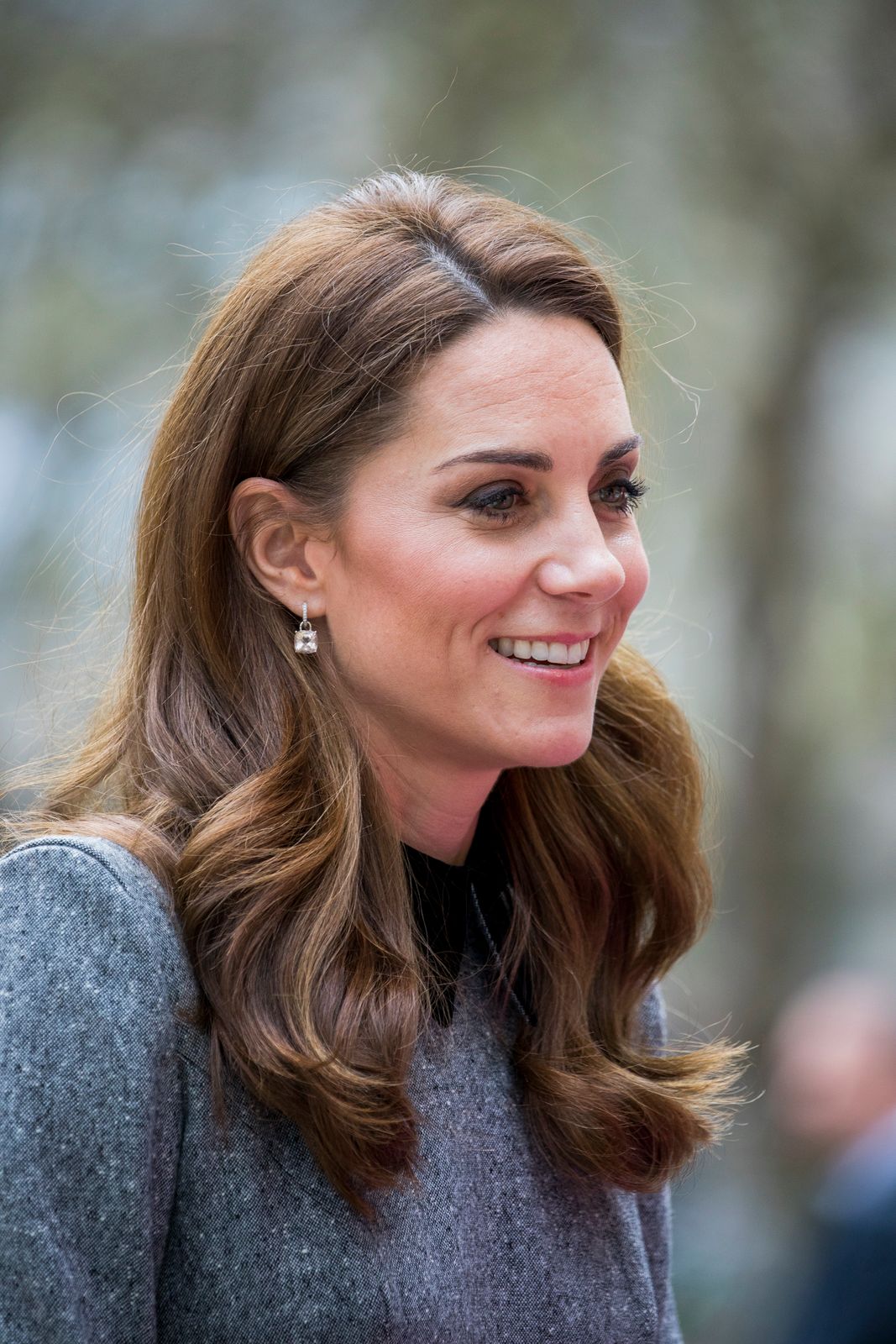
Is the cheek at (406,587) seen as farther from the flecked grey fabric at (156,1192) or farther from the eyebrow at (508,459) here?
the flecked grey fabric at (156,1192)

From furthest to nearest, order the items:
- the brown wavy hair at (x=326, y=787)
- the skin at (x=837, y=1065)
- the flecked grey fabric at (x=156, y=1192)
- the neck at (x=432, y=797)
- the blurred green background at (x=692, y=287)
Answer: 1. the blurred green background at (x=692, y=287)
2. the skin at (x=837, y=1065)
3. the neck at (x=432, y=797)
4. the brown wavy hair at (x=326, y=787)
5. the flecked grey fabric at (x=156, y=1192)

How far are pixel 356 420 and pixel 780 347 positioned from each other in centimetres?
411

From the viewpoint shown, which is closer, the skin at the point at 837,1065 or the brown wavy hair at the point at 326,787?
the brown wavy hair at the point at 326,787

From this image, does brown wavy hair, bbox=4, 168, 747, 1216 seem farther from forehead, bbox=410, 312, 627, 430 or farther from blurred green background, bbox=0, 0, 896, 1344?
blurred green background, bbox=0, 0, 896, 1344

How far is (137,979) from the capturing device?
150 centimetres

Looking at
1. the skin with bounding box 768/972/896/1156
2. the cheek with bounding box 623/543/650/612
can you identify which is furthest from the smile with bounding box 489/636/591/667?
the skin with bounding box 768/972/896/1156

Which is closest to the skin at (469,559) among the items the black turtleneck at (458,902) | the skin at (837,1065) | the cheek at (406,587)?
the cheek at (406,587)

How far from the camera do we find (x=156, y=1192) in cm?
149

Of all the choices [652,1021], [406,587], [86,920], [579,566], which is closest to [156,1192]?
[86,920]

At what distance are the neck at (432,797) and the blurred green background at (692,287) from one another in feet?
7.77

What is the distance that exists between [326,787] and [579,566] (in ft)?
1.34

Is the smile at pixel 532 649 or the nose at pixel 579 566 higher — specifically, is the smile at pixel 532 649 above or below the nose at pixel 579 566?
below

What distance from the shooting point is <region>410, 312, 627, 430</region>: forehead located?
1778 millimetres

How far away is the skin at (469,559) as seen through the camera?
5.76 feet
